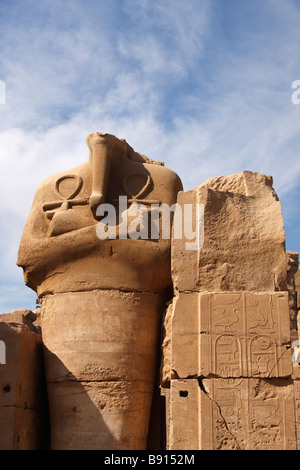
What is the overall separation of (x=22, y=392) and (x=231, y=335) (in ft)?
6.81

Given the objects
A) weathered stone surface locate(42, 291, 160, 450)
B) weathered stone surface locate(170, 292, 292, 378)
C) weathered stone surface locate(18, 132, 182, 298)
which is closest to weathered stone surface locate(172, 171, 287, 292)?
weathered stone surface locate(170, 292, 292, 378)

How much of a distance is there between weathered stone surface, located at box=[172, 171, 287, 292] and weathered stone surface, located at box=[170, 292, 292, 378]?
13 centimetres

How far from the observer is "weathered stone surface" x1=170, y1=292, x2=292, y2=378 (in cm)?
554

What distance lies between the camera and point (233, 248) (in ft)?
19.5

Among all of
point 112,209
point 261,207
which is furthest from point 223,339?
point 112,209

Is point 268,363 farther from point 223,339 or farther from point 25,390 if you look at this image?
point 25,390

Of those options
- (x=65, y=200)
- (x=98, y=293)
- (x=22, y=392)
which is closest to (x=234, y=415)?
(x=98, y=293)

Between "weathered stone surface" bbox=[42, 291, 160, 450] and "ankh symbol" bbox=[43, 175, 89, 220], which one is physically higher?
"ankh symbol" bbox=[43, 175, 89, 220]

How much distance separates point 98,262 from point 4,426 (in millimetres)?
1782

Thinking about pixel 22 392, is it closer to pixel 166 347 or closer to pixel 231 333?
pixel 166 347

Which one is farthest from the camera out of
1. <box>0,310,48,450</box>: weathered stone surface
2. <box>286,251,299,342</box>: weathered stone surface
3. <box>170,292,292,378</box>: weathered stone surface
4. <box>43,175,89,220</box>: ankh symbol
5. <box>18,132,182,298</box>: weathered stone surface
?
<box>286,251,299,342</box>: weathered stone surface

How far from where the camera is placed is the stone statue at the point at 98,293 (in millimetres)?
6016

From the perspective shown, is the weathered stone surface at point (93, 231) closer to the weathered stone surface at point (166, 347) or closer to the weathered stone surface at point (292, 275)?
the weathered stone surface at point (166, 347)

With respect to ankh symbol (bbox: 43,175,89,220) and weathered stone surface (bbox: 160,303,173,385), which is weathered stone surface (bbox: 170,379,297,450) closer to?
weathered stone surface (bbox: 160,303,173,385)
